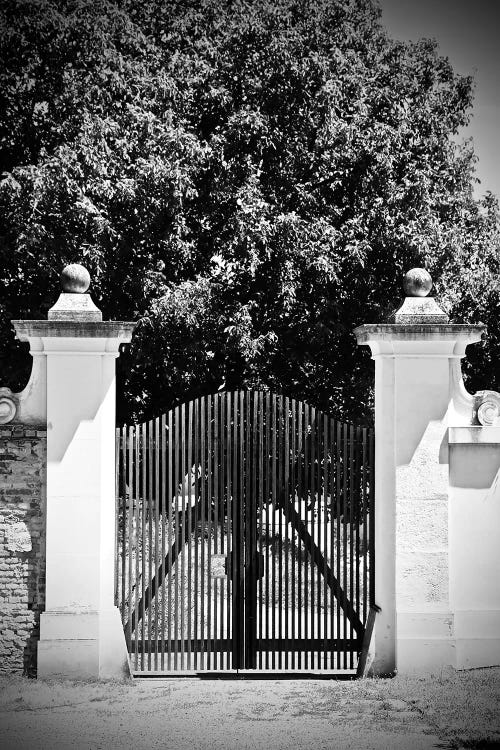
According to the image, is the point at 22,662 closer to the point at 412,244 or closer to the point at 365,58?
the point at 412,244

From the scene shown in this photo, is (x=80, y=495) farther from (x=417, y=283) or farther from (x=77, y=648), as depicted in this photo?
(x=417, y=283)

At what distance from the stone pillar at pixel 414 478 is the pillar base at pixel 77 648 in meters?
2.30

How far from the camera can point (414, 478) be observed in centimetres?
732

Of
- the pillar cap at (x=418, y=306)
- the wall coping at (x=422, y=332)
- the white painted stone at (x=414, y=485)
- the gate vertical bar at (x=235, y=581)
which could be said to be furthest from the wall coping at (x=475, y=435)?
the gate vertical bar at (x=235, y=581)

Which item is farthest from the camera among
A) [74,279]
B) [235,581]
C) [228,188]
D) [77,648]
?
[228,188]

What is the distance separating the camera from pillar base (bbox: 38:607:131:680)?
23.0 feet

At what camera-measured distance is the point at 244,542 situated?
7312mm

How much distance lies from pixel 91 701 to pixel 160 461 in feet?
7.09

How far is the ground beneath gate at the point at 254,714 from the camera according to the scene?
5.67 m

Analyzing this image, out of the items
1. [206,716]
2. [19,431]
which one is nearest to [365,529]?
[206,716]

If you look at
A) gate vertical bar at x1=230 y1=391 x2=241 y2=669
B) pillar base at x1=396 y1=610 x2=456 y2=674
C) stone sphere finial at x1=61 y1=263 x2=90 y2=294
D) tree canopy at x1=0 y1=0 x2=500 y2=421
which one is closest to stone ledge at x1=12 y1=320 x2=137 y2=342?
stone sphere finial at x1=61 y1=263 x2=90 y2=294

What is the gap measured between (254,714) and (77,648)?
5.57 ft

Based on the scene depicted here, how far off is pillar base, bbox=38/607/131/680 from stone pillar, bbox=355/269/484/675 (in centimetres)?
230

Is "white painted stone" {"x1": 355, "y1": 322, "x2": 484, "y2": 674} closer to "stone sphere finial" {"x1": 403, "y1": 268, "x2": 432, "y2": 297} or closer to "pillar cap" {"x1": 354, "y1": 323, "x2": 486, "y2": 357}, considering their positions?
"pillar cap" {"x1": 354, "y1": 323, "x2": 486, "y2": 357}
